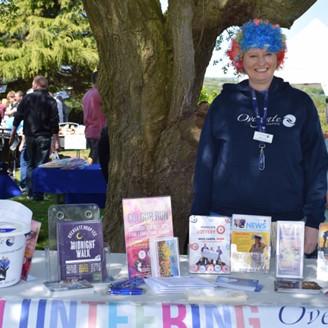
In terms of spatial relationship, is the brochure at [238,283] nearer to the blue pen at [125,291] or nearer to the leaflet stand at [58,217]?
the blue pen at [125,291]

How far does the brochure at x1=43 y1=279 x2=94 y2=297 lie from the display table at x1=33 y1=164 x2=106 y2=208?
4.16m

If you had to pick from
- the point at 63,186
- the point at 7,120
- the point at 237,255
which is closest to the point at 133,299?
the point at 237,255

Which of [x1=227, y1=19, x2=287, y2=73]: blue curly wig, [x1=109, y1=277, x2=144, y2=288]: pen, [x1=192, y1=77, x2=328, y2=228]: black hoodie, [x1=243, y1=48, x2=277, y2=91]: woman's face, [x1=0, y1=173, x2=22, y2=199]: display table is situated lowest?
[x1=109, y1=277, x2=144, y2=288]: pen

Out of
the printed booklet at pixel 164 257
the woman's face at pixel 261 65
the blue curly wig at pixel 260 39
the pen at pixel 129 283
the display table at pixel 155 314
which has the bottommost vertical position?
the display table at pixel 155 314

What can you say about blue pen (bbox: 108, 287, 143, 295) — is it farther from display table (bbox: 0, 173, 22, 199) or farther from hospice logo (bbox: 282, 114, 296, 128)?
display table (bbox: 0, 173, 22, 199)

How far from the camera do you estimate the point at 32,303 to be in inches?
80.8

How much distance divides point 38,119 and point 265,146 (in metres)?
5.95

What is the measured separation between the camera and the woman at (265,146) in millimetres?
2602

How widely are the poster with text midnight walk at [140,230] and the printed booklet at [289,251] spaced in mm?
441

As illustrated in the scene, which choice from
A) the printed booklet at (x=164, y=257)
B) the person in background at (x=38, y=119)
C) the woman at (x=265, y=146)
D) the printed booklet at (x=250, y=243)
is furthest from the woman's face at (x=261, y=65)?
the person in background at (x=38, y=119)

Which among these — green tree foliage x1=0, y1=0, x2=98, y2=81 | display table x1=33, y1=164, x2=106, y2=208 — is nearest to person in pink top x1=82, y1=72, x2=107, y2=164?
display table x1=33, y1=164, x2=106, y2=208

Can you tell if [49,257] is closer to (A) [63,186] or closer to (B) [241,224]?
(B) [241,224]

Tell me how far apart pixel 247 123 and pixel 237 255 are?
1.82 ft

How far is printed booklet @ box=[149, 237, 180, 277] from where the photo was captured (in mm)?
2334
